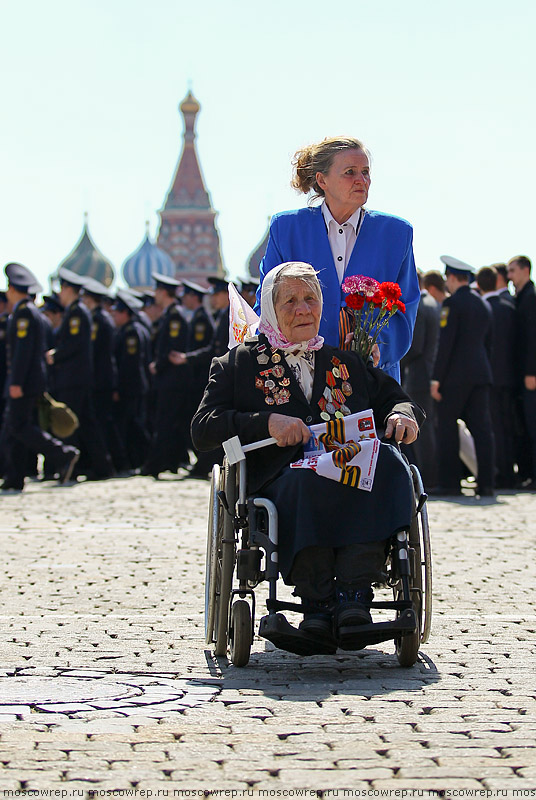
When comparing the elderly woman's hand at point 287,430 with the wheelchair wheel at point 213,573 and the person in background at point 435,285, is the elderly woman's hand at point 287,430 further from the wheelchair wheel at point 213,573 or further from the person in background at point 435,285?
the person in background at point 435,285

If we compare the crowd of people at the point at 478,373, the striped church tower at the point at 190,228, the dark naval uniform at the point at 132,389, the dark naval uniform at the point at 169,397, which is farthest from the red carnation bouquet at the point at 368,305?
the striped church tower at the point at 190,228

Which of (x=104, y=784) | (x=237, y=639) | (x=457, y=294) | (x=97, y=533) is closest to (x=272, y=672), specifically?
(x=237, y=639)

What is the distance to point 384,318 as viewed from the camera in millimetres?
5930

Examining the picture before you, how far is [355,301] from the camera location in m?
5.80

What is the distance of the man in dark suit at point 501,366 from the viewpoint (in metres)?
14.6

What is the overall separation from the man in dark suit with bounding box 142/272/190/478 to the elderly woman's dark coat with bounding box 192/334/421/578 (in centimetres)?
1068

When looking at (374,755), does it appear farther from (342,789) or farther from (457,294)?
(457,294)

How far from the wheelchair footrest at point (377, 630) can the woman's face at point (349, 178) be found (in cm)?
186

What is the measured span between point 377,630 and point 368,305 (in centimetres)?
143

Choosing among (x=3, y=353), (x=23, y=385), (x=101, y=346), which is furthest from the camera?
(x=3, y=353)

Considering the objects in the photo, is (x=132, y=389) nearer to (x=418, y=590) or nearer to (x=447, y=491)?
(x=447, y=491)

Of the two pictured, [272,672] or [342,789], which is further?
[272,672]

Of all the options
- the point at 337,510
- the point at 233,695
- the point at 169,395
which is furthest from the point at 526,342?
the point at 233,695

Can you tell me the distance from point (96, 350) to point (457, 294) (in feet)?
16.3
